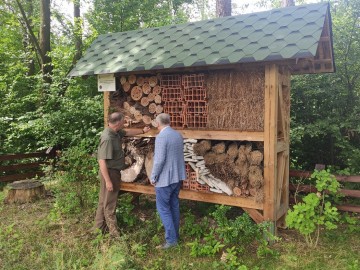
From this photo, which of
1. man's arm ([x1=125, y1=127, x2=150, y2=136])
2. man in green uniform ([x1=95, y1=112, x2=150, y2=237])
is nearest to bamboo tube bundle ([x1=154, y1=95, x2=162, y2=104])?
man's arm ([x1=125, y1=127, x2=150, y2=136])

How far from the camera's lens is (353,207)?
5.77 m

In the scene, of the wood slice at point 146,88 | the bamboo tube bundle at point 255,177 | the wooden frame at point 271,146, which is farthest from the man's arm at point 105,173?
the bamboo tube bundle at point 255,177

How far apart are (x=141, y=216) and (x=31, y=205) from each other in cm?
277

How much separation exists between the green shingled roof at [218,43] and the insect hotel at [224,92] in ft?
0.05

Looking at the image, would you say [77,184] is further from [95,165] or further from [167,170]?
[167,170]

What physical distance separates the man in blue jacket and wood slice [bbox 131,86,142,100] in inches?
47.9

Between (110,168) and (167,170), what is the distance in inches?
40.5

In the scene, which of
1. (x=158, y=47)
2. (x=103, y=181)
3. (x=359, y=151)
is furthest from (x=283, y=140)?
(x=103, y=181)

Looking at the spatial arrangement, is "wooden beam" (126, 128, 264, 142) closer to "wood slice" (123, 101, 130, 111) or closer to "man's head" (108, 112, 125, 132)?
"man's head" (108, 112, 125, 132)

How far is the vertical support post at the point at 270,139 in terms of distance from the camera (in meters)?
4.58

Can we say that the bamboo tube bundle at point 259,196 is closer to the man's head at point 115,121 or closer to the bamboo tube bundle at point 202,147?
the bamboo tube bundle at point 202,147

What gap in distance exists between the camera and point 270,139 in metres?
4.62

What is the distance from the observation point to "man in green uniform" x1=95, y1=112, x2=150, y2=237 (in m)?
4.95

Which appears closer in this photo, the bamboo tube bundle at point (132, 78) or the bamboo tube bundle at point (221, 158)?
the bamboo tube bundle at point (221, 158)
